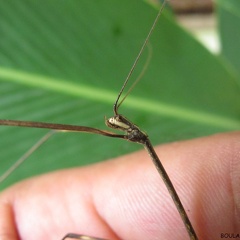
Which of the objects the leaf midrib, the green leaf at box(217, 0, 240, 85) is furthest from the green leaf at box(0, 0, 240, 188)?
the green leaf at box(217, 0, 240, 85)

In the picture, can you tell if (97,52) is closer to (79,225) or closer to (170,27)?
(170,27)

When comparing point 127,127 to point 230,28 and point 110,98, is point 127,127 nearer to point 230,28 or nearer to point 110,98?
point 110,98

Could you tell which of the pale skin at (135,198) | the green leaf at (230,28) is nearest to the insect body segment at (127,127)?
the pale skin at (135,198)

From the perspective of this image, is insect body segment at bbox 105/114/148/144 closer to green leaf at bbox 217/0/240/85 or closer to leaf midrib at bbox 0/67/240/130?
leaf midrib at bbox 0/67/240/130

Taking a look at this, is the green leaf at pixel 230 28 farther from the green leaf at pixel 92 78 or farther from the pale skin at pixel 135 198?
the pale skin at pixel 135 198

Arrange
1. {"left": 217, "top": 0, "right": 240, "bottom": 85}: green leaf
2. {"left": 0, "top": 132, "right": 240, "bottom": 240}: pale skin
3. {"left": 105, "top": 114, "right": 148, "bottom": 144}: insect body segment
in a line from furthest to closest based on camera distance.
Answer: {"left": 217, "top": 0, "right": 240, "bottom": 85}: green leaf
{"left": 0, "top": 132, "right": 240, "bottom": 240}: pale skin
{"left": 105, "top": 114, "right": 148, "bottom": 144}: insect body segment

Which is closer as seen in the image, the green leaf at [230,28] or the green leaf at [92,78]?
the green leaf at [92,78]
